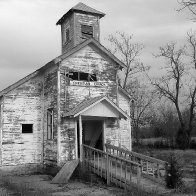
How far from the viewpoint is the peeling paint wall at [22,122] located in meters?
17.9

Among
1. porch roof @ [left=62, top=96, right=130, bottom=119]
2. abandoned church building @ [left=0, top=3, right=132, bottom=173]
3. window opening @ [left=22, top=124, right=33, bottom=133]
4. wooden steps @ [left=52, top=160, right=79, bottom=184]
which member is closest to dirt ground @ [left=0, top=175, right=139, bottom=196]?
wooden steps @ [left=52, top=160, right=79, bottom=184]

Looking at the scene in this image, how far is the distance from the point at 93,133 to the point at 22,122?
404 centimetres

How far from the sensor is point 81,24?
19781 mm

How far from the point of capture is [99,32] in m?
20.2

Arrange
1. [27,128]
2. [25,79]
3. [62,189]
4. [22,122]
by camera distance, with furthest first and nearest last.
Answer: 1. [25,79]
2. [27,128]
3. [22,122]
4. [62,189]

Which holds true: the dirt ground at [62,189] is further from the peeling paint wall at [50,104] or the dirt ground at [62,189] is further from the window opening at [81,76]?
the window opening at [81,76]

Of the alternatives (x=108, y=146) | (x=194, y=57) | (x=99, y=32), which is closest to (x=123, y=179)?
(x=108, y=146)

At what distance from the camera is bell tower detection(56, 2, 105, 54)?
19.5m

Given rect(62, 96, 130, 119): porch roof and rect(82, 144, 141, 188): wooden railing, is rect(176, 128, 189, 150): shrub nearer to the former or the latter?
rect(62, 96, 130, 119): porch roof

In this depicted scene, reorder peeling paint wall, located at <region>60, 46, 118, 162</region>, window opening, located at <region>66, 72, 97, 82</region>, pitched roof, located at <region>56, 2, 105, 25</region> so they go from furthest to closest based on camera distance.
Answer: pitched roof, located at <region>56, 2, 105, 25</region> → window opening, located at <region>66, 72, 97, 82</region> → peeling paint wall, located at <region>60, 46, 118, 162</region>

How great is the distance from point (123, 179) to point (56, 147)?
485cm

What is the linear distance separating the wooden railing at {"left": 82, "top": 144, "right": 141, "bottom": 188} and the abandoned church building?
80 cm

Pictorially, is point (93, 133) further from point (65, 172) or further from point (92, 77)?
point (65, 172)

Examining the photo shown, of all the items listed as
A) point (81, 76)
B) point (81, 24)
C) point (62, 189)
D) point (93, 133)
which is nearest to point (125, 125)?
point (93, 133)
